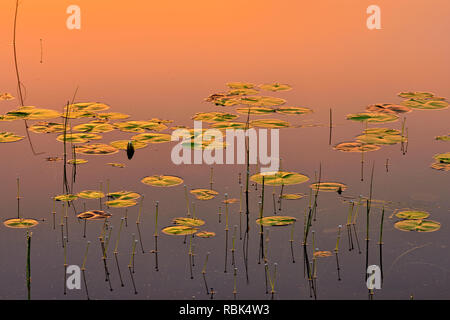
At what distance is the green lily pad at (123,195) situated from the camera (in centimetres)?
558

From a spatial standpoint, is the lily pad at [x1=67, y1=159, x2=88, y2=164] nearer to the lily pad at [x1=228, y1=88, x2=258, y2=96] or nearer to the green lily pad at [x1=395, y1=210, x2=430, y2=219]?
the lily pad at [x1=228, y1=88, x2=258, y2=96]

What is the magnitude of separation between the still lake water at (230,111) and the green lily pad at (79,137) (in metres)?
0.13

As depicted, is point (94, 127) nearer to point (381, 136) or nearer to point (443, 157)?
point (381, 136)

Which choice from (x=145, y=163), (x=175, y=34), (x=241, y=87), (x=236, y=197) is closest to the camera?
(x=236, y=197)

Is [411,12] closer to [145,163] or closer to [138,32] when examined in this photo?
[138,32]

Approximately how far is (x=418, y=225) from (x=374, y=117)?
2156 mm

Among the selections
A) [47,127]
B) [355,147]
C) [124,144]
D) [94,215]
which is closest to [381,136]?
[355,147]

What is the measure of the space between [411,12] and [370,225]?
22.2ft

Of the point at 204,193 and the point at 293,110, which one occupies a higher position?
the point at 293,110

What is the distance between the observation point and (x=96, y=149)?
253 inches

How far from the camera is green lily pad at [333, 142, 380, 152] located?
21.3ft

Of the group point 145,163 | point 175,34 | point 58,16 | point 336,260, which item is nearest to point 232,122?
point 145,163
